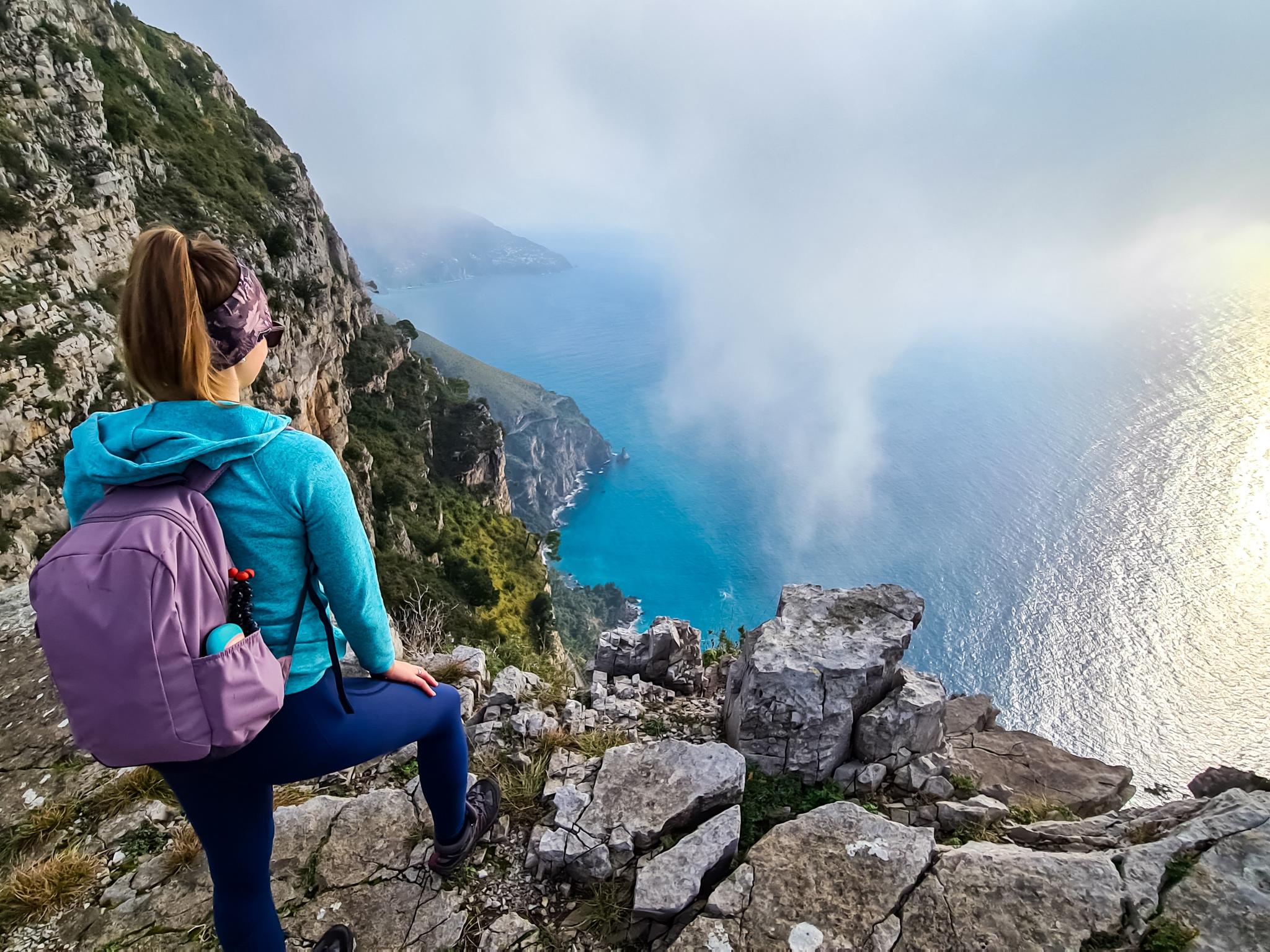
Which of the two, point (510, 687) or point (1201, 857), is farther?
point (510, 687)

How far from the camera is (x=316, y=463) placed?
2.09 m

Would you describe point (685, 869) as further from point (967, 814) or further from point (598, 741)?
point (967, 814)

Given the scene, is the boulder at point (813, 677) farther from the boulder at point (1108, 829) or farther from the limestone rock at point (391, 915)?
the limestone rock at point (391, 915)

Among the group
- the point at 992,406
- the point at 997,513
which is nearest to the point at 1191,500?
the point at 997,513

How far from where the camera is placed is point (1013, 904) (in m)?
3.32

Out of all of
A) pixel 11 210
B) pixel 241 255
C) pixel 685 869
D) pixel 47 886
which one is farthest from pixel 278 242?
pixel 685 869

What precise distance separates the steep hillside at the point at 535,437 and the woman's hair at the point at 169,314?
92.5 m

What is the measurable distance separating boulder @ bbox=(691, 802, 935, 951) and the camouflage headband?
3758mm

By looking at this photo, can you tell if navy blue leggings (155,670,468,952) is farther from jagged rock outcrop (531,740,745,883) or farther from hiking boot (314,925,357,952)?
jagged rock outcrop (531,740,745,883)

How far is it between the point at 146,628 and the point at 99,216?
2251 centimetres

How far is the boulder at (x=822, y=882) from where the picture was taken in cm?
330

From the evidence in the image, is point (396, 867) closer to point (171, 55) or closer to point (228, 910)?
point (228, 910)

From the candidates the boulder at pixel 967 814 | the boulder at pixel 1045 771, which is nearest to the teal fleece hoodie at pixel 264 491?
the boulder at pixel 967 814

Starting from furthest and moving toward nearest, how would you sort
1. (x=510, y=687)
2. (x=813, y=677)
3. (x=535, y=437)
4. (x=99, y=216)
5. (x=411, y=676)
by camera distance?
(x=535, y=437) → (x=99, y=216) → (x=510, y=687) → (x=813, y=677) → (x=411, y=676)
